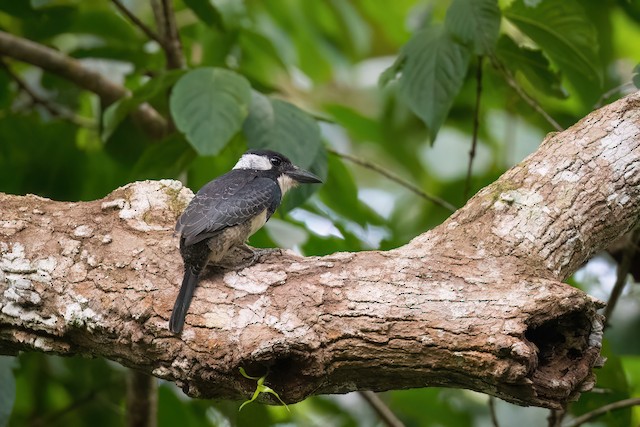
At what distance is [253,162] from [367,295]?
1.42m

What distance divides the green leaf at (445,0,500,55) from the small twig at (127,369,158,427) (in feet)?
7.70

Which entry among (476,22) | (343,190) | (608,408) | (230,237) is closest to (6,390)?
(230,237)

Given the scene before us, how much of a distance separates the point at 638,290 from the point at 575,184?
1901mm

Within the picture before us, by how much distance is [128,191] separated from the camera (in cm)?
334

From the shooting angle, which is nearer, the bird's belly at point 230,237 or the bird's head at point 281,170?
the bird's belly at point 230,237

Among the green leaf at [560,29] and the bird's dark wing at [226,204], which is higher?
the green leaf at [560,29]

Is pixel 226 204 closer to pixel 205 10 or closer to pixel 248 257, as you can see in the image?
pixel 248 257

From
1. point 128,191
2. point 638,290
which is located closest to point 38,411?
point 128,191

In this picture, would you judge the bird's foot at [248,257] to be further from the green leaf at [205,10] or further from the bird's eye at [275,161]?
the green leaf at [205,10]

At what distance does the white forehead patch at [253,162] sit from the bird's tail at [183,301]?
3.42 feet

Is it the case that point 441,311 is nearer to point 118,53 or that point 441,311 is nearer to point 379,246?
point 379,246

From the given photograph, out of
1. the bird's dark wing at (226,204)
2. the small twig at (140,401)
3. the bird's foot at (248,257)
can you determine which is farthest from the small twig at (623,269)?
the small twig at (140,401)

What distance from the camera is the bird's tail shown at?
273 cm

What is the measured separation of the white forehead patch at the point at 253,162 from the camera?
154 inches
